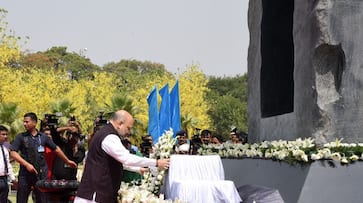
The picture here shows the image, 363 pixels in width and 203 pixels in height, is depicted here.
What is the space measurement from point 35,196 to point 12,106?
104 ft

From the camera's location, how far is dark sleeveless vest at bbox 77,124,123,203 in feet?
29.0

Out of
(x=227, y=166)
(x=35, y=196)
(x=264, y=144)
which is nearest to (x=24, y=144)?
(x=35, y=196)

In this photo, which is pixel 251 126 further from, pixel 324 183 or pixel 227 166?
pixel 324 183

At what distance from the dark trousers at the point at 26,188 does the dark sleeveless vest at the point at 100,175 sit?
457 centimetres

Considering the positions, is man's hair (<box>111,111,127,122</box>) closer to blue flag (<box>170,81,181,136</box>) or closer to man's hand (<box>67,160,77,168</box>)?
man's hand (<box>67,160,77,168</box>)

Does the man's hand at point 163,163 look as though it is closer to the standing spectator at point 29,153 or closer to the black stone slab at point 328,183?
the black stone slab at point 328,183

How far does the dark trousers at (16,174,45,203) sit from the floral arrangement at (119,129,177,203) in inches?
111

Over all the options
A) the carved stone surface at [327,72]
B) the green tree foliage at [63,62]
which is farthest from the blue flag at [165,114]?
the green tree foliage at [63,62]

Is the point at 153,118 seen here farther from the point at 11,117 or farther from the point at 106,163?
the point at 11,117

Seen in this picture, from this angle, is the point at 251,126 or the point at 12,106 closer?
the point at 251,126

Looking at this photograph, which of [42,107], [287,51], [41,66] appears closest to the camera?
[287,51]

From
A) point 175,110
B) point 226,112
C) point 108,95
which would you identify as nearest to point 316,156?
point 175,110

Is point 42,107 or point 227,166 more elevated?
point 42,107

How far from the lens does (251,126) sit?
13305 millimetres
